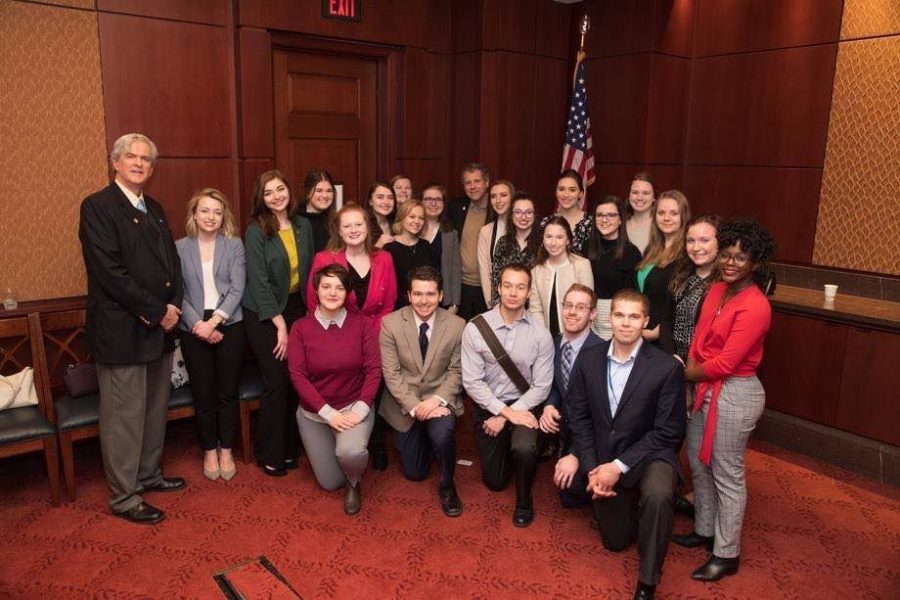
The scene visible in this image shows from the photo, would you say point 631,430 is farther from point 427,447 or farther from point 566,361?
point 427,447

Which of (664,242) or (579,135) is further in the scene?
(579,135)

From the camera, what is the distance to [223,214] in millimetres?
3799

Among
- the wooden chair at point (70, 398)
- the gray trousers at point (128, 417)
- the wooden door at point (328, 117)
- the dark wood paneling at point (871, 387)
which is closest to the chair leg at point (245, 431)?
the wooden chair at point (70, 398)

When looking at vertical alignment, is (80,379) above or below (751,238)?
below

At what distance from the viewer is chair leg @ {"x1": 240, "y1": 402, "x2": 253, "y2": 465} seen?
409 cm

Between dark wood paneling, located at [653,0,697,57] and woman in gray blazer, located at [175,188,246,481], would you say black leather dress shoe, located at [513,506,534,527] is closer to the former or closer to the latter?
woman in gray blazer, located at [175,188,246,481]

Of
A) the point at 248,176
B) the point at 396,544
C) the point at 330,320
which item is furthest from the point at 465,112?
the point at 396,544

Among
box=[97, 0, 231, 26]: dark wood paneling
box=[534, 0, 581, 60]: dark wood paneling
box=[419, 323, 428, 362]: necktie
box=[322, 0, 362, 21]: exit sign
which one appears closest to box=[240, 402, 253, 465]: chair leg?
box=[419, 323, 428, 362]: necktie

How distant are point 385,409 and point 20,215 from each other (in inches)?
91.6

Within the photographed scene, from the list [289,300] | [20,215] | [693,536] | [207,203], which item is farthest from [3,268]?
[693,536]

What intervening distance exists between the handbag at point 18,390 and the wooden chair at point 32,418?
3cm

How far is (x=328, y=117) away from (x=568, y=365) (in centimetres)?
279

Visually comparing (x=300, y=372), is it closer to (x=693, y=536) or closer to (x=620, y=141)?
(x=693, y=536)

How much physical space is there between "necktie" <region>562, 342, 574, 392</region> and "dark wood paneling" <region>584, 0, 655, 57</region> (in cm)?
300
